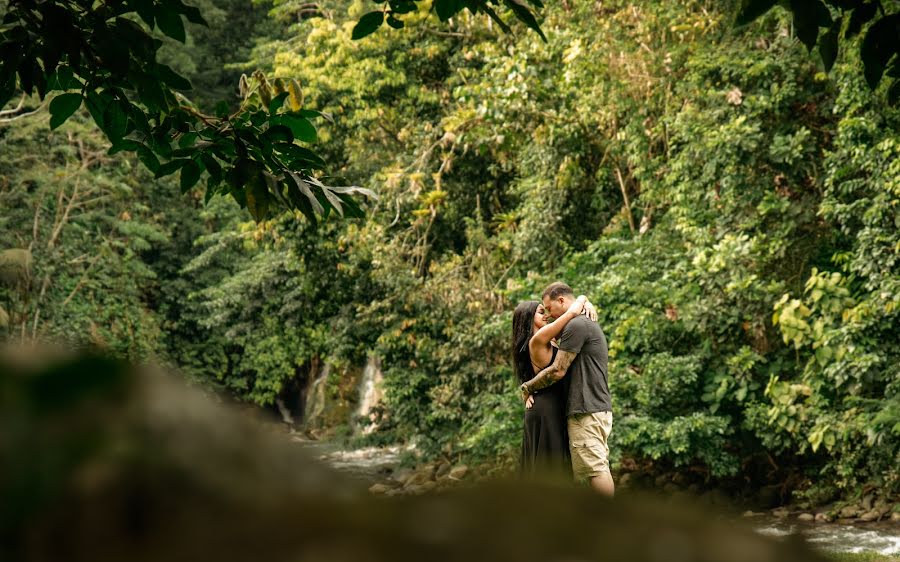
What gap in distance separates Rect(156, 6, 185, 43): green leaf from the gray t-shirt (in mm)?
4468

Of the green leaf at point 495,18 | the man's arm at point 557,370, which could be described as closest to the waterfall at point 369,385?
the man's arm at point 557,370

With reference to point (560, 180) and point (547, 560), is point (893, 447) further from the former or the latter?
point (547, 560)

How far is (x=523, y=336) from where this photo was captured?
7.28 meters

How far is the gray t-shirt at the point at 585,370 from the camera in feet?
22.1

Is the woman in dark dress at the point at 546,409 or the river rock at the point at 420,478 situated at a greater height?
the woman in dark dress at the point at 546,409

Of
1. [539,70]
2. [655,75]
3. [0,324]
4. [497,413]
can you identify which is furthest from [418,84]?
[0,324]

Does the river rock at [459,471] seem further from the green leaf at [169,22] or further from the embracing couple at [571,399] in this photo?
the green leaf at [169,22]

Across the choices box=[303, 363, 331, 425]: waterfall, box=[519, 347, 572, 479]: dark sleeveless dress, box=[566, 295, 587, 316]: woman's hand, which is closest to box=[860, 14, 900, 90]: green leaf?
box=[566, 295, 587, 316]: woman's hand

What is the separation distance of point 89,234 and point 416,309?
42.3ft

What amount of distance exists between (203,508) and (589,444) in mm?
6459

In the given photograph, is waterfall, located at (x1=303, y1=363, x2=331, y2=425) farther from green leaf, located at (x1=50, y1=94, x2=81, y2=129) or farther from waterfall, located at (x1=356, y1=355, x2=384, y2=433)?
green leaf, located at (x1=50, y1=94, x2=81, y2=129)

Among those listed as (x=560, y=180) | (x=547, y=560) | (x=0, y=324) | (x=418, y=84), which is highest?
(x=418, y=84)

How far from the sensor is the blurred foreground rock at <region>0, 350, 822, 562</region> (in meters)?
0.49

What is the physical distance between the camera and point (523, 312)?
7.27m
